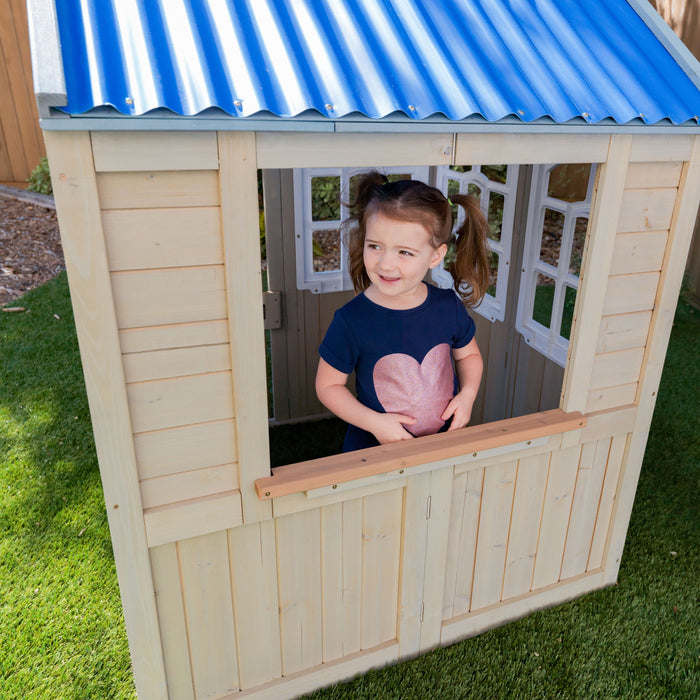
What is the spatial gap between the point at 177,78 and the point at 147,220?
1.17 ft

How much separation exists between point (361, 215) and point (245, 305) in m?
0.78

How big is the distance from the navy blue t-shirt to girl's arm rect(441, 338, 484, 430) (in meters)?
0.05

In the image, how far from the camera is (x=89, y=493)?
3766 millimetres

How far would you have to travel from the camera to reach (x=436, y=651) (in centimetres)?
272

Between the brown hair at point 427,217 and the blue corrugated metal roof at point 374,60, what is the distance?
1.66 feet

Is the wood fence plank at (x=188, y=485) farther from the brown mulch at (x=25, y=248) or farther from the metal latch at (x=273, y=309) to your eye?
the brown mulch at (x=25, y=248)

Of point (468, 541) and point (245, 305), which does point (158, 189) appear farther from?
point (468, 541)

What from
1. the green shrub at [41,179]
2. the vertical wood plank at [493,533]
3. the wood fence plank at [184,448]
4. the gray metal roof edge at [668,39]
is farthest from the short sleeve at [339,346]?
the green shrub at [41,179]

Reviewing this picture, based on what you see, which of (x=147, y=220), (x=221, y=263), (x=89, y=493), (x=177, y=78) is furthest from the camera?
(x=89, y=493)

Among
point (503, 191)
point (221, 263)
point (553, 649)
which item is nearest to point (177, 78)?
point (221, 263)

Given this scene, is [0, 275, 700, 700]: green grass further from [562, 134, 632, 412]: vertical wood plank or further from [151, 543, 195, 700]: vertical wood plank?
[562, 134, 632, 412]: vertical wood plank

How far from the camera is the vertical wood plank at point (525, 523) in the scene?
2.58 metres

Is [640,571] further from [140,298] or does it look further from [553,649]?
[140,298]

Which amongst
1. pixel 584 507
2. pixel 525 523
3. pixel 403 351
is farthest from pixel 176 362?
pixel 584 507
